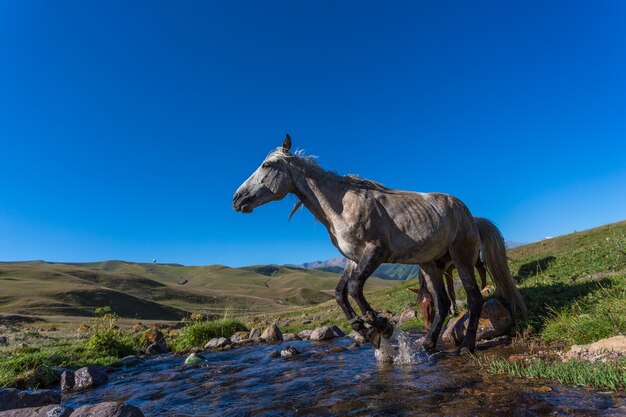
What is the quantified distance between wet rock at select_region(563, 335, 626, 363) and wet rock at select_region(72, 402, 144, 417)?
590 centimetres

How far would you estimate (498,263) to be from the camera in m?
8.40

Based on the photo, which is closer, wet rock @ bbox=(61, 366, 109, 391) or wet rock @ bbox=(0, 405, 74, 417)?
wet rock @ bbox=(0, 405, 74, 417)

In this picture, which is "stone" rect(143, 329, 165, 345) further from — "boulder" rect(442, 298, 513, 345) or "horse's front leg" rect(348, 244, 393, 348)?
"boulder" rect(442, 298, 513, 345)

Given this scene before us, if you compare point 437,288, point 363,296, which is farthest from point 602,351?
point 363,296

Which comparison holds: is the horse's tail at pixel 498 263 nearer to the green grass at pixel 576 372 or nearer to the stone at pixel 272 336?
the green grass at pixel 576 372

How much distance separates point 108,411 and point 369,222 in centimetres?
456

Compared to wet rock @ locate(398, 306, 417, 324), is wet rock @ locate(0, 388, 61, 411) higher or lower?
higher

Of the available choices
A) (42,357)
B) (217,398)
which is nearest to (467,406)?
(217,398)

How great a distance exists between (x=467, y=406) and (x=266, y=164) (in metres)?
5.01

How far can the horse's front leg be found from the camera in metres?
6.20

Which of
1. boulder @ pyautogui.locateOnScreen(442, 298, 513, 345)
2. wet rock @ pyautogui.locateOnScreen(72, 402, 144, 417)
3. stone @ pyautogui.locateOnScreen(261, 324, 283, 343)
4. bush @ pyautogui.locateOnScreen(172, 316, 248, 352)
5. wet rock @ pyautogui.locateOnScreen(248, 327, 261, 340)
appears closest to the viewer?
wet rock @ pyautogui.locateOnScreen(72, 402, 144, 417)

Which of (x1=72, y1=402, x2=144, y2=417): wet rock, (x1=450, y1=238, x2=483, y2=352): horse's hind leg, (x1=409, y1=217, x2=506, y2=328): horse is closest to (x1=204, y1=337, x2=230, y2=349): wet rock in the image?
(x1=409, y1=217, x2=506, y2=328): horse

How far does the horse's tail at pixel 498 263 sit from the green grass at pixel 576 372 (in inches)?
121

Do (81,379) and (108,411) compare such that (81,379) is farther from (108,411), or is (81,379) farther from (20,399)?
(108,411)
